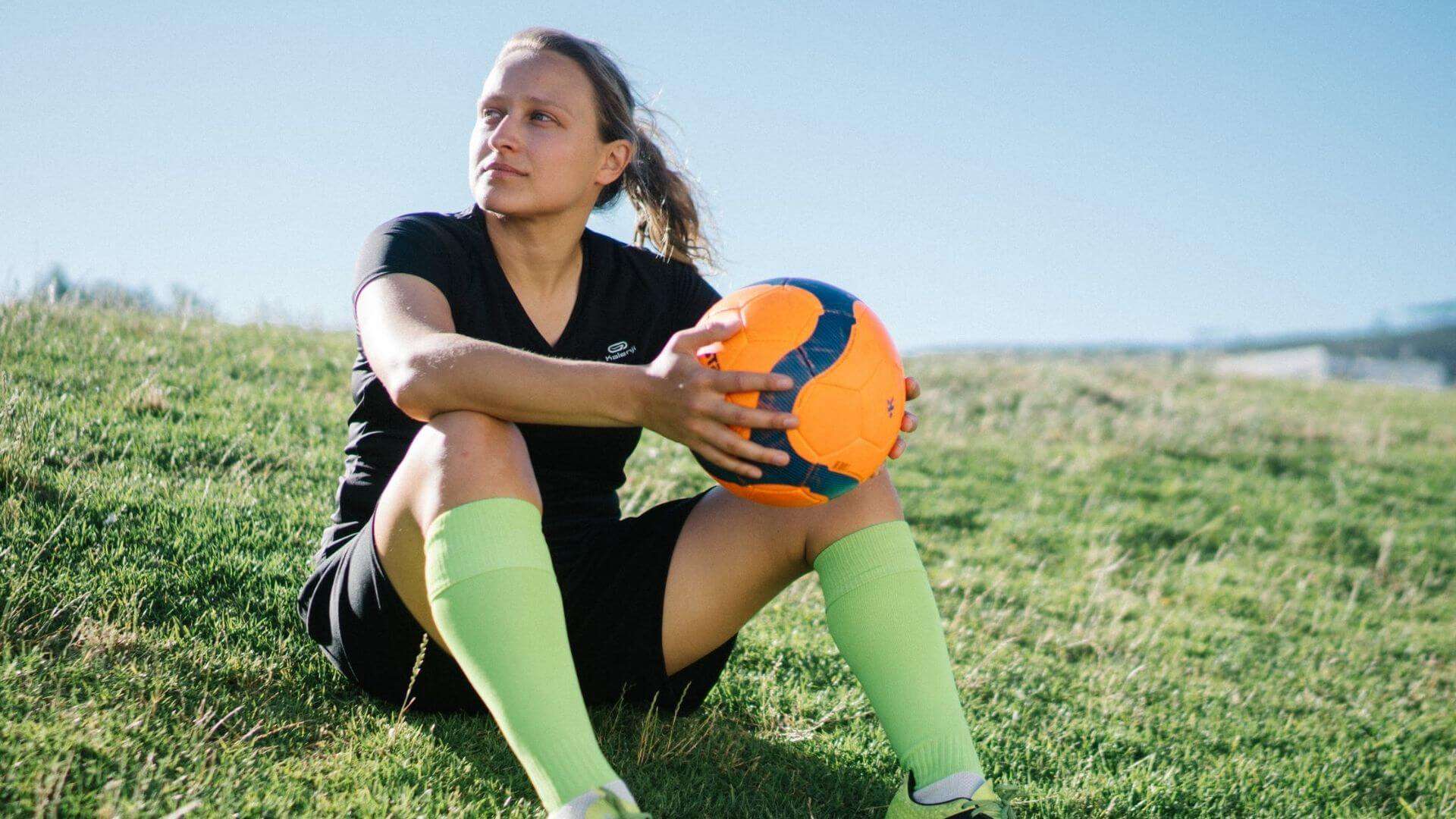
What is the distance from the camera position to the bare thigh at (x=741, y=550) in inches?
100

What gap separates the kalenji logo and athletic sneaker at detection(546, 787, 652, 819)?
1.47m

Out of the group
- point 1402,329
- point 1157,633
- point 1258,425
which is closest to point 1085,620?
point 1157,633

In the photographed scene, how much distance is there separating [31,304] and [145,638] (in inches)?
191

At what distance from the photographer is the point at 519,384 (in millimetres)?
2137

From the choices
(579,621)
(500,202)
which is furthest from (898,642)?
(500,202)

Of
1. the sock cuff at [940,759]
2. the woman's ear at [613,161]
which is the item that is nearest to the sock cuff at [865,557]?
the sock cuff at [940,759]

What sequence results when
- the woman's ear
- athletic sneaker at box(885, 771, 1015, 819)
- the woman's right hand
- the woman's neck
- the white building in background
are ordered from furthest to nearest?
the white building in background → the woman's ear → the woman's neck → athletic sneaker at box(885, 771, 1015, 819) → the woman's right hand

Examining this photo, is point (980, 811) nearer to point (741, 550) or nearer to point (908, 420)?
point (741, 550)

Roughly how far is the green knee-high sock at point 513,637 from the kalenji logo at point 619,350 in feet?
3.60

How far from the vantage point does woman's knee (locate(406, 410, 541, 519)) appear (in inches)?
82.6

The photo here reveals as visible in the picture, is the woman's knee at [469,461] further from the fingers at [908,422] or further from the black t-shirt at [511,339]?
the fingers at [908,422]

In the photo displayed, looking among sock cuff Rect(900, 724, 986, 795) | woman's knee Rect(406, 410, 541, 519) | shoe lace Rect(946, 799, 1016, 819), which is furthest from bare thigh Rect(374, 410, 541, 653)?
shoe lace Rect(946, 799, 1016, 819)

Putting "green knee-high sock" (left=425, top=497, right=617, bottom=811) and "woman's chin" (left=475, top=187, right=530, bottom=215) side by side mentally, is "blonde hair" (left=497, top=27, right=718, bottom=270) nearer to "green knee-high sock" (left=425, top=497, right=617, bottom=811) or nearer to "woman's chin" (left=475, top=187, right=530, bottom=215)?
"woman's chin" (left=475, top=187, right=530, bottom=215)

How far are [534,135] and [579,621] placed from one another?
142 cm
